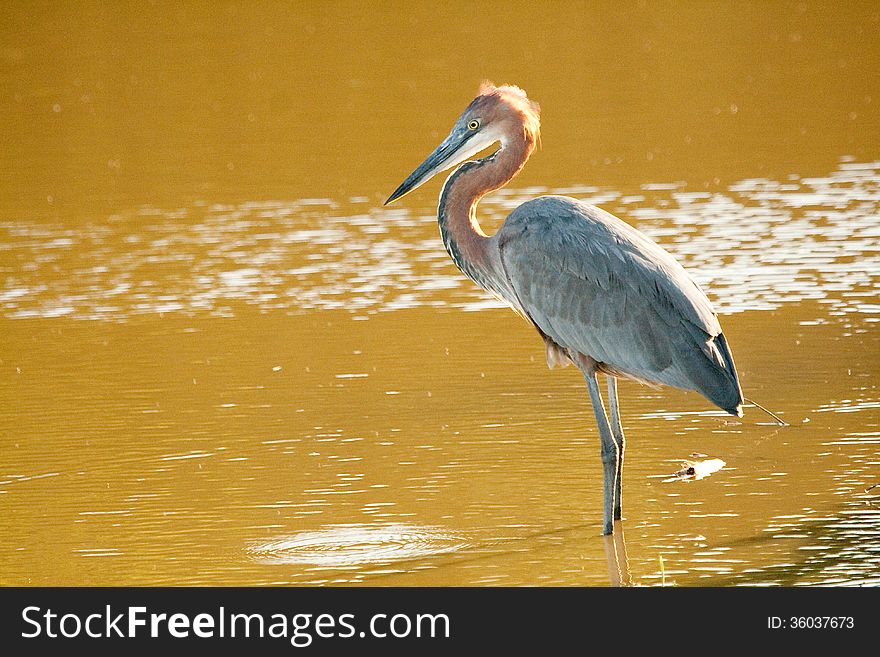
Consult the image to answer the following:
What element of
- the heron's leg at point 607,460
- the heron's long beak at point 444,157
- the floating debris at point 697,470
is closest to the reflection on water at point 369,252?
the floating debris at point 697,470

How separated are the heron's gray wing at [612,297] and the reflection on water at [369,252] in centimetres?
395

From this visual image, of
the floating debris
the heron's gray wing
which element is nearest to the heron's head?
the heron's gray wing

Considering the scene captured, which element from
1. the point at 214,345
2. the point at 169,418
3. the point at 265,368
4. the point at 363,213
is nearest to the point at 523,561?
the point at 169,418

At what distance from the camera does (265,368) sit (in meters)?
11.6

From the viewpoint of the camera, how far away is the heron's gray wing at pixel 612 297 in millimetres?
8070

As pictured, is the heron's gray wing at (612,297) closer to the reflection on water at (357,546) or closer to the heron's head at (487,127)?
the heron's head at (487,127)

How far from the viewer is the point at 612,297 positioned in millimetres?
8320

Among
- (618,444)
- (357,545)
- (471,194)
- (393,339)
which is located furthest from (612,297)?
(393,339)

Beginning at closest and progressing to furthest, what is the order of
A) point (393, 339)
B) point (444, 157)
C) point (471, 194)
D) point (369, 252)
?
point (471, 194) → point (444, 157) → point (393, 339) → point (369, 252)

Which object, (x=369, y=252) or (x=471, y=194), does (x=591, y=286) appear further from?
(x=369, y=252)

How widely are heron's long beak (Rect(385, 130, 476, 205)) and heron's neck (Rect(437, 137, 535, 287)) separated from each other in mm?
146

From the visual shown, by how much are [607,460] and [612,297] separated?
2.72ft

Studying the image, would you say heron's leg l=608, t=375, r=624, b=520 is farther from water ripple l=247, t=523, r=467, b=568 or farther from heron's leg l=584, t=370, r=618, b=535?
water ripple l=247, t=523, r=467, b=568

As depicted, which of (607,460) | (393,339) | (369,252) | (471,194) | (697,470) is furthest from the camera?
(369,252)
